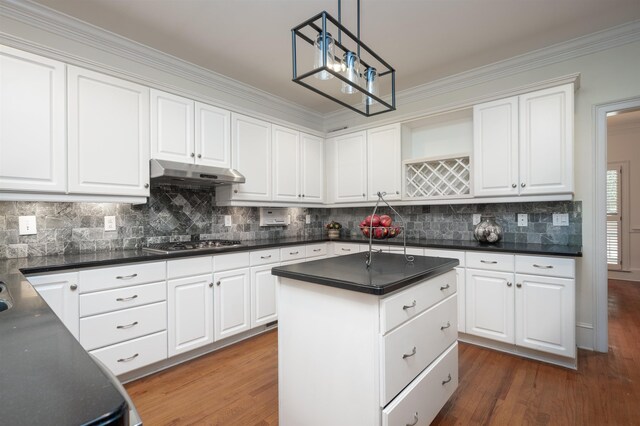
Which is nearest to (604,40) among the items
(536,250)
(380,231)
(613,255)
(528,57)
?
(528,57)

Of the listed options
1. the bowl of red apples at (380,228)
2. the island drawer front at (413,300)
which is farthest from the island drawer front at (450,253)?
the bowl of red apples at (380,228)

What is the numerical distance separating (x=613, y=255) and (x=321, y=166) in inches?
209

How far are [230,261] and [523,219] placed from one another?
2.78 m

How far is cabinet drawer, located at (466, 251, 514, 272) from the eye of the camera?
2.62 m

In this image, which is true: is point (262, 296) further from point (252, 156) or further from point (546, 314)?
point (546, 314)

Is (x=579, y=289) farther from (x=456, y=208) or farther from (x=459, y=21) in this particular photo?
(x=459, y=21)

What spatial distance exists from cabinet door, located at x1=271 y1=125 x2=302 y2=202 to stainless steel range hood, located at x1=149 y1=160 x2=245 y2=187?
2.01ft

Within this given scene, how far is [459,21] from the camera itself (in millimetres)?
2461

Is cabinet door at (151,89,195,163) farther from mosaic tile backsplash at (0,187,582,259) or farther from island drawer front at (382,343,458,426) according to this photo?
island drawer front at (382,343,458,426)

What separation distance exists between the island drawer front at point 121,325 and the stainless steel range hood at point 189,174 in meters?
1.01

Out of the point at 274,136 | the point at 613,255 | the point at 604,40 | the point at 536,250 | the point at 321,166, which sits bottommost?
the point at 613,255

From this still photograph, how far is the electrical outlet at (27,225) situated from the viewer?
2.19m

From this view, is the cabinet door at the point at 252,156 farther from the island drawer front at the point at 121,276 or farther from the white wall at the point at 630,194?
the white wall at the point at 630,194

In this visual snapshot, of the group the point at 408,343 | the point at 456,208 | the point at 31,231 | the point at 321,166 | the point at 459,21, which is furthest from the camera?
the point at 321,166
